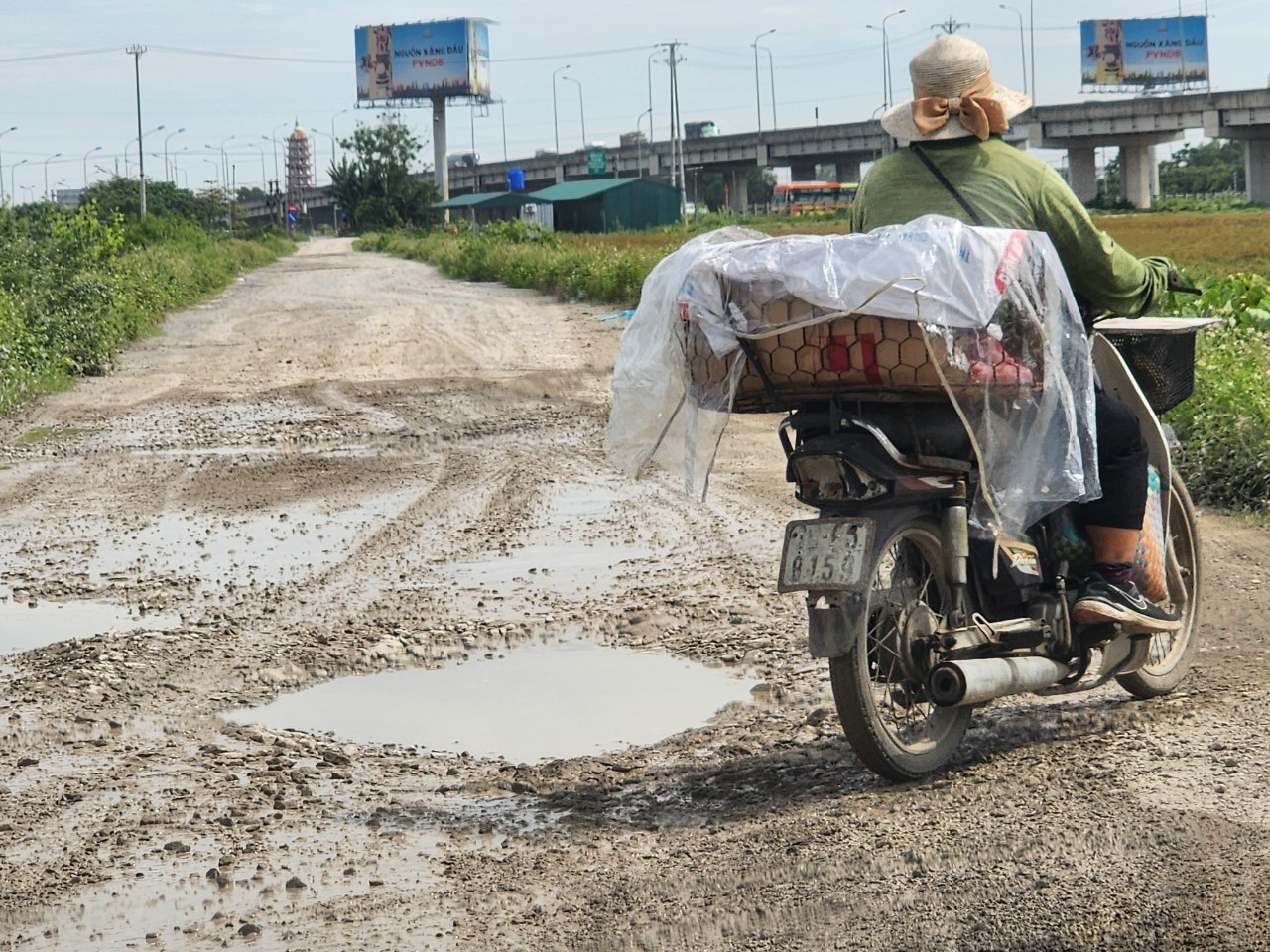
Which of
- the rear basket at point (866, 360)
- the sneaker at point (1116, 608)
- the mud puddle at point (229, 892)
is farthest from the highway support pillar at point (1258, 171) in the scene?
the mud puddle at point (229, 892)

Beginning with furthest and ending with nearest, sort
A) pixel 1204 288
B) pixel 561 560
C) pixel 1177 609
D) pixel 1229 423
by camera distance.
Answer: pixel 1204 288
pixel 1229 423
pixel 561 560
pixel 1177 609

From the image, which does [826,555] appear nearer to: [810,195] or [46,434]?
[46,434]

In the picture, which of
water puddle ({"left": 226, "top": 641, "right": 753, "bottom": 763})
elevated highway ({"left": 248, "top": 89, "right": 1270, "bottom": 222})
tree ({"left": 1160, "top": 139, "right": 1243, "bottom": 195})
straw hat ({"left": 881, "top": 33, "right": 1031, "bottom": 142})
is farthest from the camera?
tree ({"left": 1160, "top": 139, "right": 1243, "bottom": 195})

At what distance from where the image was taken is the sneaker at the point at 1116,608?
179 inches

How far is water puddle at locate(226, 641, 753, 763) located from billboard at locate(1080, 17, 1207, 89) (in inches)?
4756

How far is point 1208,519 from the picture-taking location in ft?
26.5

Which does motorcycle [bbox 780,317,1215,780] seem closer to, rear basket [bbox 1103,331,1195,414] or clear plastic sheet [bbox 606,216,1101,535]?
rear basket [bbox 1103,331,1195,414]

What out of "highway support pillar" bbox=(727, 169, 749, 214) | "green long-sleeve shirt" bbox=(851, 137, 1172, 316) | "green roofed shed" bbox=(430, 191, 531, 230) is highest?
"highway support pillar" bbox=(727, 169, 749, 214)

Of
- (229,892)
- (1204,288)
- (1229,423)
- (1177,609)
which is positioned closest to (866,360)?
(1177,609)

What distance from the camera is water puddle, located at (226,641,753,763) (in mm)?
5047

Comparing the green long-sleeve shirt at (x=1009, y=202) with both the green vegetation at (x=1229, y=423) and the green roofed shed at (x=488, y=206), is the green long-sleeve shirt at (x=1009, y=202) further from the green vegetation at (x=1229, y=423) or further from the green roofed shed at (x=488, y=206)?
the green roofed shed at (x=488, y=206)

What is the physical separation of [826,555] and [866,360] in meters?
0.49

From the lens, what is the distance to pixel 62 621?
6.64m

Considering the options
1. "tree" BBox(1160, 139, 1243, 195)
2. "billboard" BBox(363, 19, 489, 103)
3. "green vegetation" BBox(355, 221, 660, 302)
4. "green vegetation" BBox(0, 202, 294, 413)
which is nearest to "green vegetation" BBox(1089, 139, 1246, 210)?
"tree" BBox(1160, 139, 1243, 195)
